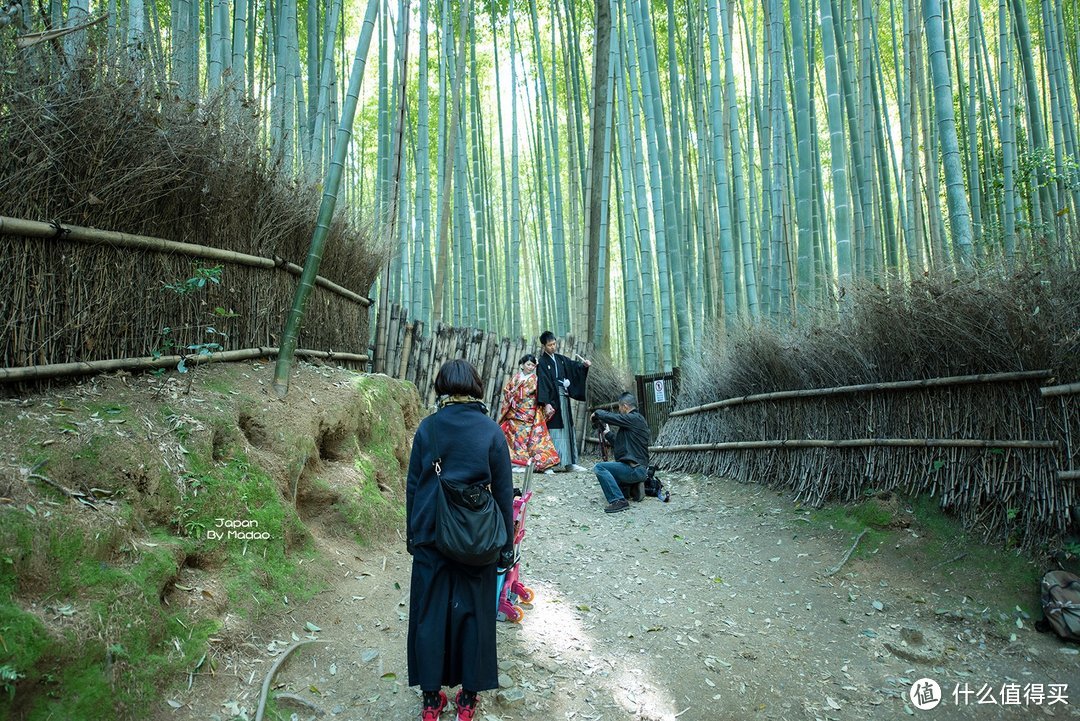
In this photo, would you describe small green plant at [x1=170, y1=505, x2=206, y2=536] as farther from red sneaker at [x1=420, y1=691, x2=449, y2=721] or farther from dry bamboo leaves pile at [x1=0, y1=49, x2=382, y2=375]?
red sneaker at [x1=420, y1=691, x2=449, y2=721]

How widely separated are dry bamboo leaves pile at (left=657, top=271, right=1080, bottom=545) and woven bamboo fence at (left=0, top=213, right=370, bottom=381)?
3.66 meters

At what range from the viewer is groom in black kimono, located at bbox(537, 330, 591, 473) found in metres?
6.00

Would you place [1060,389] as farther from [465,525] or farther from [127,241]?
[127,241]

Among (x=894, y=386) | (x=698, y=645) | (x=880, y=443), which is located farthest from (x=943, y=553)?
(x=698, y=645)

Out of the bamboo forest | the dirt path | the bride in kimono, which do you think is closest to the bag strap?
the dirt path

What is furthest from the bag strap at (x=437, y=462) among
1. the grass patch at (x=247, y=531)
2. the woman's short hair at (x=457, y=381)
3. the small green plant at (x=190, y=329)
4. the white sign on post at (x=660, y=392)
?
the white sign on post at (x=660, y=392)

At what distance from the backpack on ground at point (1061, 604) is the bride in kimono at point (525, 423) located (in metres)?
2.67

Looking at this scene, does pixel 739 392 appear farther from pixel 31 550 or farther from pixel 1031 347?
pixel 31 550

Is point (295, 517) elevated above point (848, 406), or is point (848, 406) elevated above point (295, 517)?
point (848, 406)

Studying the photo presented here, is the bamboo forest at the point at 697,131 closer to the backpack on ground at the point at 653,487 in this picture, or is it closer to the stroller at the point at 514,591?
the backpack on ground at the point at 653,487

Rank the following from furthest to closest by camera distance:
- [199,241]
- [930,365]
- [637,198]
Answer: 1. [637,198]
2. [930,365]
3. [199,241]

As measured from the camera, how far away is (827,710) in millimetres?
2617

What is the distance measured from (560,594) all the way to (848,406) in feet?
7.77

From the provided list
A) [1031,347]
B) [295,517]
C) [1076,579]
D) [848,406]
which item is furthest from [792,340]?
[295,517]
